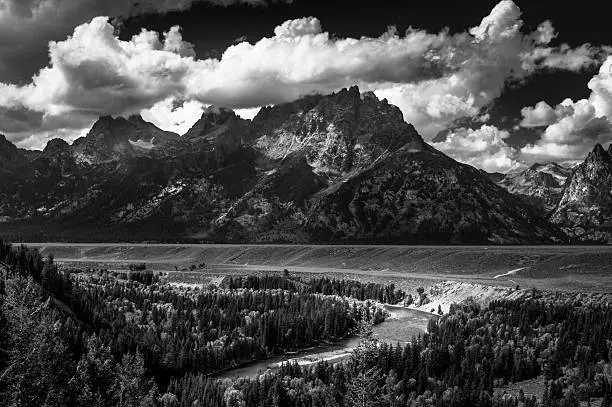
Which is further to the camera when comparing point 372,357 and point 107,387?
point 107,387

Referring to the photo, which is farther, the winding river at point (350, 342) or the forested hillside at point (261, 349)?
the winding river at point (350, 342)

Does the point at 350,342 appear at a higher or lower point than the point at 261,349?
lower

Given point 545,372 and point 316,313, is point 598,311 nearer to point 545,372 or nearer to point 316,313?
point 545,372

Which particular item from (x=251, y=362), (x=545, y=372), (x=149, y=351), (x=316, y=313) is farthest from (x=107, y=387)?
(x=316, y=313)

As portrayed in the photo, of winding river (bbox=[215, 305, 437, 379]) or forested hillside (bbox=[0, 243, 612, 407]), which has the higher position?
forested hillside (bbox=[0, 243, 612, 407])

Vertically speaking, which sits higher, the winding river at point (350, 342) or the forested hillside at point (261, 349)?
the forested hillside at point (261, 349)

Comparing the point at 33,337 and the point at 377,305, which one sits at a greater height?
the point at 33,337

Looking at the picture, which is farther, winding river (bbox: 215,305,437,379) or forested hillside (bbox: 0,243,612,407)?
winding river (bbox: 215,305,437,379)

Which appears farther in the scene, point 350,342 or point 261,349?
point 350,342
